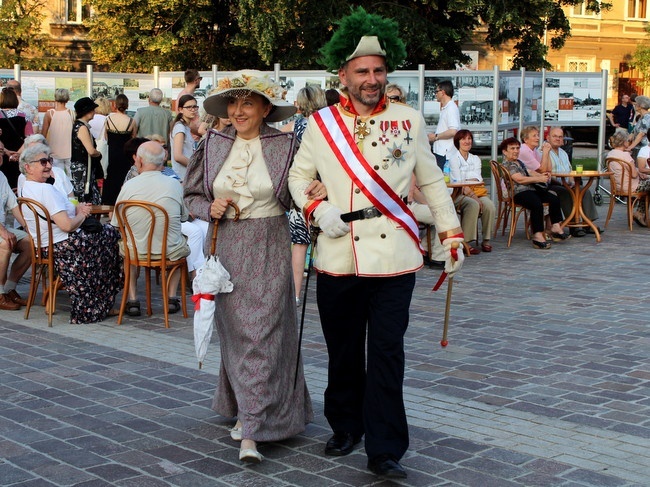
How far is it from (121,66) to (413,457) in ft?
81.6

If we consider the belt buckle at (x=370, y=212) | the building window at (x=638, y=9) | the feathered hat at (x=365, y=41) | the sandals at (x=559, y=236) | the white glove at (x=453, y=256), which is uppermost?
the building window at (x=638, y=9)

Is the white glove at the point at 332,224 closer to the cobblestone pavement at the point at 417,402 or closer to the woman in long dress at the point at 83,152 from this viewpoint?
the cobblestone pavement at the point at 417,402

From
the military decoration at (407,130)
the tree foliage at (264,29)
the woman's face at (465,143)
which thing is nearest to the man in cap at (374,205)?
the military decoration at (407,130)

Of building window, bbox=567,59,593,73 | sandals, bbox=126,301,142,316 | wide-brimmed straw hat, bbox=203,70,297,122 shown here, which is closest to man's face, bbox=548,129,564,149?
sandals, bbox=126,301,142,316

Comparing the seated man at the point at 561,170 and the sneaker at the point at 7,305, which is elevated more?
the seated man at the point at 561,170

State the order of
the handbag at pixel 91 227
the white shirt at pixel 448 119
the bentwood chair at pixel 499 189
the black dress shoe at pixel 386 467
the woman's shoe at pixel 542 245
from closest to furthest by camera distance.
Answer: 1. the black dress shoe at pixel 386 467
2. the handbag at pixel 91 227
3. the woman's shoe at pixel 542 245
4. the bentwood chair at pixel 499 189
5. the white shirt at pixel 448 119

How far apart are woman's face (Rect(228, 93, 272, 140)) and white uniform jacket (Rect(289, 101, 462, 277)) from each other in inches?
14.3

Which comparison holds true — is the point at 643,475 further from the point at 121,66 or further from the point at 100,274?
the point at 121,66

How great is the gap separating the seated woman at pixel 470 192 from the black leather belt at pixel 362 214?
709 cm

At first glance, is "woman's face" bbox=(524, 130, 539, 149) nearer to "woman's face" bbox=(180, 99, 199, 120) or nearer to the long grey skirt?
"woman's face" bbox=(180, 99, 199, 120)

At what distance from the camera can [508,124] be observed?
15.7 metres

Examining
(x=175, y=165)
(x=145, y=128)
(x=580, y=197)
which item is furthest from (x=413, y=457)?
(x=145, y=128)

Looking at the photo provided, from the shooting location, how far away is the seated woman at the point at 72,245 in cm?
816

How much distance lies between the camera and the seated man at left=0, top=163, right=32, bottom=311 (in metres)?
8.69
